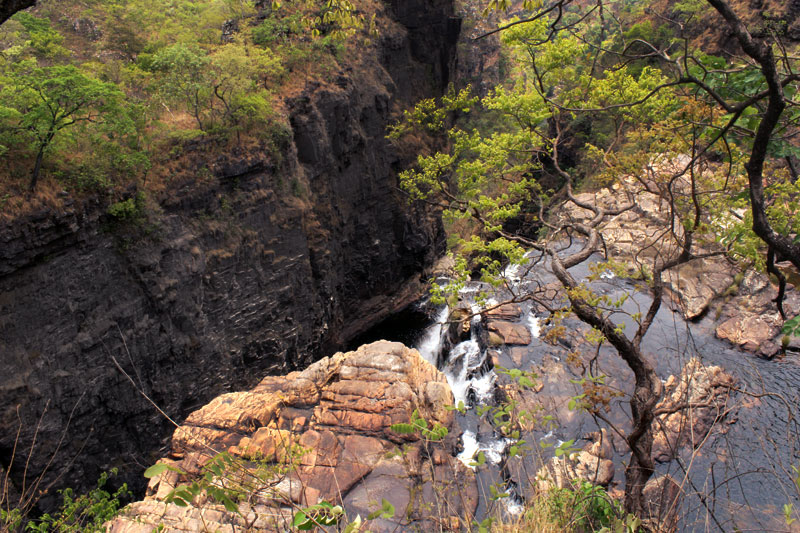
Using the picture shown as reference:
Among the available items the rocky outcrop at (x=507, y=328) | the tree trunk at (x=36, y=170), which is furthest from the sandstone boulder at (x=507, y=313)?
the tree trunk at (x=36, y=170)

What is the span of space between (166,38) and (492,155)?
558 inches

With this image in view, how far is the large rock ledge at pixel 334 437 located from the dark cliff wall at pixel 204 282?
239cm

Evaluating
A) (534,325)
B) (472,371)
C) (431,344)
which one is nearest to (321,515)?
(472,371)

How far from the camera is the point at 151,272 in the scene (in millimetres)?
12164

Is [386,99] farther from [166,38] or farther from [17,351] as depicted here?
[17,351]

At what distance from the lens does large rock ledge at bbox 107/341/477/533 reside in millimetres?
7055

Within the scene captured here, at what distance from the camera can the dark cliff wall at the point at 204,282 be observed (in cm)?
1022

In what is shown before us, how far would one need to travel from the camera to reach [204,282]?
13.8m

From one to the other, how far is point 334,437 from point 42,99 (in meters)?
9.66

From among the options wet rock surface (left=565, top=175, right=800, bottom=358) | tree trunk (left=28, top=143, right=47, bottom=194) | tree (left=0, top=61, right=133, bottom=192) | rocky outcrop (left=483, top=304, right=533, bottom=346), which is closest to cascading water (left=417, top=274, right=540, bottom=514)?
rocky outcrop (left=483, top=304, right=533, bottom=346)

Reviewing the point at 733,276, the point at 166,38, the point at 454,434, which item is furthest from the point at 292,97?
the point at 733,276

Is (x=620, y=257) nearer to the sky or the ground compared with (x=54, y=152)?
nearer to the ground

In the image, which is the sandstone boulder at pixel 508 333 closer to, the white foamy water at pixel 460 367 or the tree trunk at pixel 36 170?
the white foamy water at pixel 460 367

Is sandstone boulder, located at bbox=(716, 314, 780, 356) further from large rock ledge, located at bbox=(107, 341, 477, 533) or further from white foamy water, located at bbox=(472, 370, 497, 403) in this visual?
large rock ledge, located at bbox=(107, 341, 477, 533)
